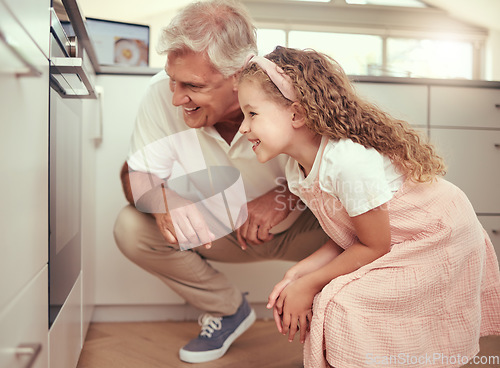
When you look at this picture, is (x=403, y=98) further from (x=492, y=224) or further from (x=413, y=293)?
(x=413, y=293)

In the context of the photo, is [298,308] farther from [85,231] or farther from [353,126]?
[85,231]

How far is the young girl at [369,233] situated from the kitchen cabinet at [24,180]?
416mm

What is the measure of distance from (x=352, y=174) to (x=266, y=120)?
0.21m

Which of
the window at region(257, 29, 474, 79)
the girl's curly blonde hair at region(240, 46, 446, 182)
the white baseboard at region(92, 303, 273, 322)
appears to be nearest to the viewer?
the girl's curly blonde hair at region(240, 46, 446, 182)

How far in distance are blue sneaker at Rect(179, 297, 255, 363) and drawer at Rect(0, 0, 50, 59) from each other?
862mm

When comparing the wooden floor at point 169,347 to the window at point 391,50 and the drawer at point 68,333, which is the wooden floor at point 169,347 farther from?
the window at point 391,50

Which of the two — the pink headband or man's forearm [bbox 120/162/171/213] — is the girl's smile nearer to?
the pink headband

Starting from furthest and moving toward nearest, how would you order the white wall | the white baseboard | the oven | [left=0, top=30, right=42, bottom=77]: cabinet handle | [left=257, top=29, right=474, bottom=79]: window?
[left=257, top=29, right=474, bottom=79]: window, the white wall, the white baseboard, the oven, [left=0, top=30, right=42, bottom=77]: cabinet handle

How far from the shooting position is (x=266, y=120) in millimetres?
919

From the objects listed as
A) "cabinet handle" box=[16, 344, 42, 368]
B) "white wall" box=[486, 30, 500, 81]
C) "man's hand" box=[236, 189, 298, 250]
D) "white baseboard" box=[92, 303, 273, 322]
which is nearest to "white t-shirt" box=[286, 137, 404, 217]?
"man's hand" box=[236, 189, 298, 250]

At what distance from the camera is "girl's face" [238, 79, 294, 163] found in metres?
0.92

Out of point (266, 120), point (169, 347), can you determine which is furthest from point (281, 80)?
point (169, 347)

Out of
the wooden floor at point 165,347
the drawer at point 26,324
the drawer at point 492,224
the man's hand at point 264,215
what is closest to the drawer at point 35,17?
the drawer at point 26,324

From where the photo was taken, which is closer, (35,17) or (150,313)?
(35,17)
